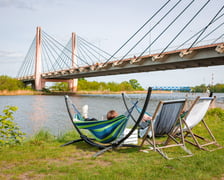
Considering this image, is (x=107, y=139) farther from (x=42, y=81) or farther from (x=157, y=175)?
(x=42, y=81)

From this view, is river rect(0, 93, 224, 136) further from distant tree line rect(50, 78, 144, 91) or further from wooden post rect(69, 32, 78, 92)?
distant tree line rect(50, 78, 144, 91)

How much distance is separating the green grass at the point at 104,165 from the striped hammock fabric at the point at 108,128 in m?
0.22

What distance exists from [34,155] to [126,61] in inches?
762

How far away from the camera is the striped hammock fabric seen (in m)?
3.48

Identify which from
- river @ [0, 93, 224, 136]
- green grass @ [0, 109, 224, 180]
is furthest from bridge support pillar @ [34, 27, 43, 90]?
green grass @ [0, 109, 224, 180]

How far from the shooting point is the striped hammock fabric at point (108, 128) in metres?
3.48

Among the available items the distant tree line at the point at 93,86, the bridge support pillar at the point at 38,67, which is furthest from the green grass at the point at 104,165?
the distant tree line at the point at 93,86

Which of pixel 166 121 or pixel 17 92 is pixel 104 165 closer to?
pixel 166 121

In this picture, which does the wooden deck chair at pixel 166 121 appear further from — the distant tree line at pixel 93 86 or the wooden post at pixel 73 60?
the distant tree line at pixel 93 86

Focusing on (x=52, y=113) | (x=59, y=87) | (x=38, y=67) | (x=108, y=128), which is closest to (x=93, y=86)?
(x=59, y=87)

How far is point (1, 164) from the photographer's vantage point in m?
3.06

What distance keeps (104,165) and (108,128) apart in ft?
2.36

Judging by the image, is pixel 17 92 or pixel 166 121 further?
pixel 17 92

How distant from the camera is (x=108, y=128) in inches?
140
